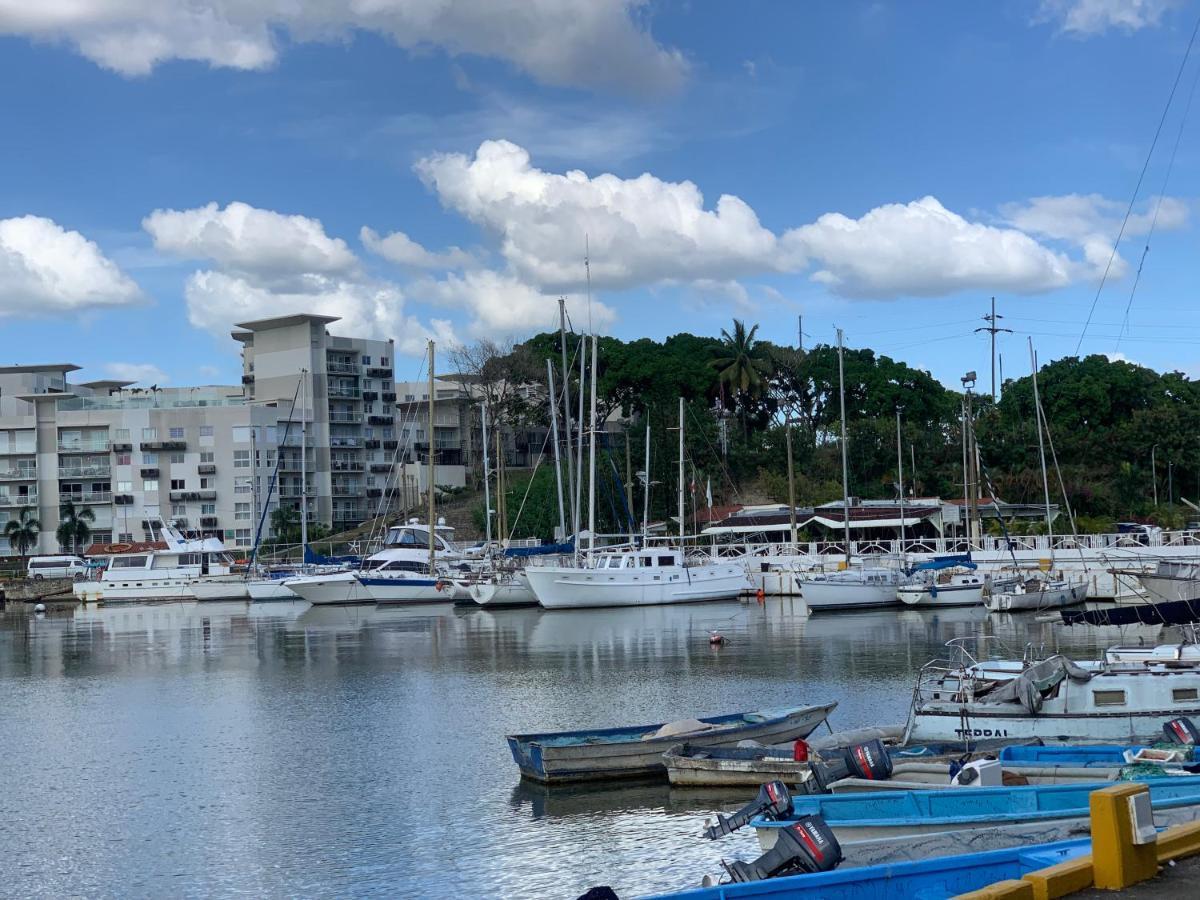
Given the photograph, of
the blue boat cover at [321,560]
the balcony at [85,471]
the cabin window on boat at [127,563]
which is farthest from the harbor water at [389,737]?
the balcony at [85,471]

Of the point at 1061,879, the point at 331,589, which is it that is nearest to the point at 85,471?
the point at 331,589

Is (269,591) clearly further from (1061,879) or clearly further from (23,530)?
(1061,879)

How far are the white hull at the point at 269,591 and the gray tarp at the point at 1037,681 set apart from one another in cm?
6355

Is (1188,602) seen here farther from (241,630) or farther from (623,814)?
(241,630)

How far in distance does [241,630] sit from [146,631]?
5239 mm

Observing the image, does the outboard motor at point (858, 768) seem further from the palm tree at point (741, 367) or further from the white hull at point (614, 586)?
the palm tree at point (741, 367)

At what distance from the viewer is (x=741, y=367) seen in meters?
106

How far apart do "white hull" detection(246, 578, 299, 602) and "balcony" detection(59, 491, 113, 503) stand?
35.9 metres

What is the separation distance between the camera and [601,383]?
103 meters

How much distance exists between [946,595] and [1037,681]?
37310 mm

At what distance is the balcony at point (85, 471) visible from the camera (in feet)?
363

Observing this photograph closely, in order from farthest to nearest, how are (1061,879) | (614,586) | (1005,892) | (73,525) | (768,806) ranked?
1. (73,525)
2. (614,586)
3. (768,806)
4. (1061,879)
5. (1005,892)

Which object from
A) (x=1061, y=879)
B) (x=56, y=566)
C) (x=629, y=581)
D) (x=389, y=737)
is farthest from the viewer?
(x=56, y=566)

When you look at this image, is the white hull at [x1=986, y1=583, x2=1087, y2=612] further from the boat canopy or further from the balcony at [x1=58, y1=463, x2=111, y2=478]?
the balcony at [x1=58, y1=463, x2=111, y2=478]
